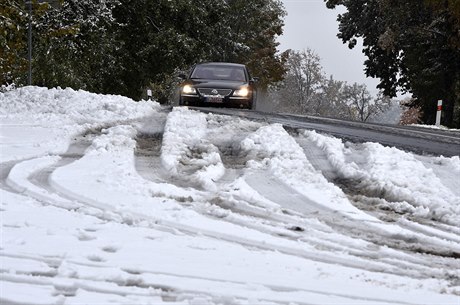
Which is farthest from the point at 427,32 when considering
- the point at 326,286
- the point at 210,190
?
the point at 326,286

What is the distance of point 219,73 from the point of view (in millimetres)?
15305

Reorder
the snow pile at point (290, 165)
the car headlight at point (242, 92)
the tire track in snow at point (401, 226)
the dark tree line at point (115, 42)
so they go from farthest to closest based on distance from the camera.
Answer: the dark tree line at point (115, 42) → the car headlight at point (242, 92) → the snow pile at point (290, 165) → the tire track in snow at point (401, 226)

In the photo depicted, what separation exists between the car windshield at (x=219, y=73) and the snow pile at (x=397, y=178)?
830 centimetres

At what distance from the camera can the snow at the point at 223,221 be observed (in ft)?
8.77

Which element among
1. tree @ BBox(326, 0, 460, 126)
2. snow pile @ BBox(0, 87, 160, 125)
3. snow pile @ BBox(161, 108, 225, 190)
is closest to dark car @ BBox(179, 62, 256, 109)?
snow pile @ BBox(0, 87, 160, 125)

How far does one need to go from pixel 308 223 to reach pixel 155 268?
52.8 inches

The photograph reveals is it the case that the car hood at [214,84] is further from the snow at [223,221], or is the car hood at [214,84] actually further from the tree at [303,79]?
the tree at [303,79]

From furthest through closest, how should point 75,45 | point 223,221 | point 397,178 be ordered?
1. point 75,45
2. point 397,178
3. point 223,221

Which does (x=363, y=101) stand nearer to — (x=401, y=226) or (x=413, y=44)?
(x=413, y=44)

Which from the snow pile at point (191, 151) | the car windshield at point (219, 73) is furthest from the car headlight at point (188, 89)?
the snow pile at point (191, 151)

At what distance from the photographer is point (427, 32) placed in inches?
967

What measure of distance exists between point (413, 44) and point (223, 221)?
25.7 metres

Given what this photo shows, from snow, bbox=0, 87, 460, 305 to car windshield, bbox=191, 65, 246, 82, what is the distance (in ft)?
25.9

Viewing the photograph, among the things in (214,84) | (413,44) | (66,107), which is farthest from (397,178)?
(413,44)
